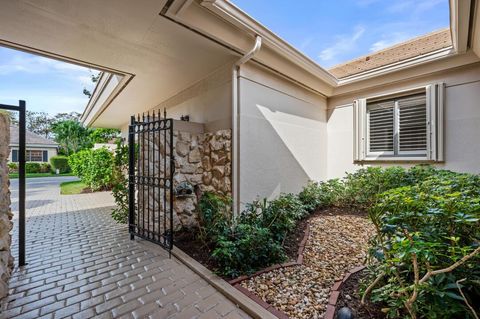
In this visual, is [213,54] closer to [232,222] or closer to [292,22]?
[292,22]

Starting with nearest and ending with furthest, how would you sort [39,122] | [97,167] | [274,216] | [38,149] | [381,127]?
[274,216], [381,127], [97,167], [38,149], [39,122]

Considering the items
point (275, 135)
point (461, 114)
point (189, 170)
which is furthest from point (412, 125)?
point (189, 170)

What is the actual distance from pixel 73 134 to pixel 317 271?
976 inches

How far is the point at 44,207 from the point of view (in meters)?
6.70

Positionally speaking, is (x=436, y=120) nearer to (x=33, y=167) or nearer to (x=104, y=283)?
(x=104, y=283)

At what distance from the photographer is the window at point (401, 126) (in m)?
4.41

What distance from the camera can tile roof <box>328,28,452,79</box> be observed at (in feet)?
15.7

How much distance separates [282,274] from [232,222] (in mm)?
1130

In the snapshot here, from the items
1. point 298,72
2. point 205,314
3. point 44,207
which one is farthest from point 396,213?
point 44,207

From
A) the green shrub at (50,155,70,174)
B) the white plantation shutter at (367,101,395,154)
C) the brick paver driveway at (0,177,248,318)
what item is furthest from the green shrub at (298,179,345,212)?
the green shrub at (50,155,70,174)

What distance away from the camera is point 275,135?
176 inches

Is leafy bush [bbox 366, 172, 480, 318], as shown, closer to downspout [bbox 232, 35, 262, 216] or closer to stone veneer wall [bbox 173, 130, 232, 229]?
downspout [bbox 232, 35, 262, 216]

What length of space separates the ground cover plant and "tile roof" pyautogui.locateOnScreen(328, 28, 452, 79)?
3378 mm

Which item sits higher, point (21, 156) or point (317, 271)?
point (21, 156)
